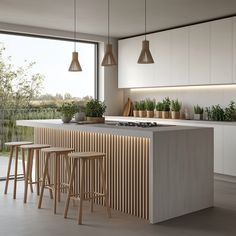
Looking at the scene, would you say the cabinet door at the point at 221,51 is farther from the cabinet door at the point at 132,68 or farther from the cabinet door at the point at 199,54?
the cabinet door at the point at 132,68

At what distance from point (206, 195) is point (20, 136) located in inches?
157

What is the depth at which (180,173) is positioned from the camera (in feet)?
14.5

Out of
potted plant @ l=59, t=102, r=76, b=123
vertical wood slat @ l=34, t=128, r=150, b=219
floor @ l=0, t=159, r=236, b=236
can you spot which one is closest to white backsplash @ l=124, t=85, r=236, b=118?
floor @ l=0, t=159, r=236, b=236

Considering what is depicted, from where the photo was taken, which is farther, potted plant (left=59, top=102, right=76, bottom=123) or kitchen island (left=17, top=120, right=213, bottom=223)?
potted plant (left=59, top=102, right=76, bottom=123)

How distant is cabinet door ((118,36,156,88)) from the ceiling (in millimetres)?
648

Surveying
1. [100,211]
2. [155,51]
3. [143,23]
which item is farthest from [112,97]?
[100,211]

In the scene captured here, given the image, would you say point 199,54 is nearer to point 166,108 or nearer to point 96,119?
point 166,108

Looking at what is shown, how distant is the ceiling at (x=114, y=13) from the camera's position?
570 centimetres

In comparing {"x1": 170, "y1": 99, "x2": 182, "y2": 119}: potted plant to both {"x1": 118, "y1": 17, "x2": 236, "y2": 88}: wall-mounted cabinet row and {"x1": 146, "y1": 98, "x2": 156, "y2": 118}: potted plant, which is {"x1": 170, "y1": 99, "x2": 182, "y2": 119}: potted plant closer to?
{"x1": 118, "y1": 17, "x2": 236, "y2": 88}: wall-mounted cabinet row

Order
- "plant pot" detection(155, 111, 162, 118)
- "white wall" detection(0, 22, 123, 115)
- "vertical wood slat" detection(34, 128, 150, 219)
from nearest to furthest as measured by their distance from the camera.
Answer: "vertical wood slat" detection(34, 128, 150, 219), "plant pot" detection(155, 111, 162, 118), "white wall" detection(0, 22, 123, 115)

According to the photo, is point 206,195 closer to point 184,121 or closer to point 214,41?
point 184,121

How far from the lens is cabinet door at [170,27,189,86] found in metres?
7.20

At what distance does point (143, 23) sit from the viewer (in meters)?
7.10

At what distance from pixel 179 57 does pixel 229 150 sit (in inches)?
80.5
